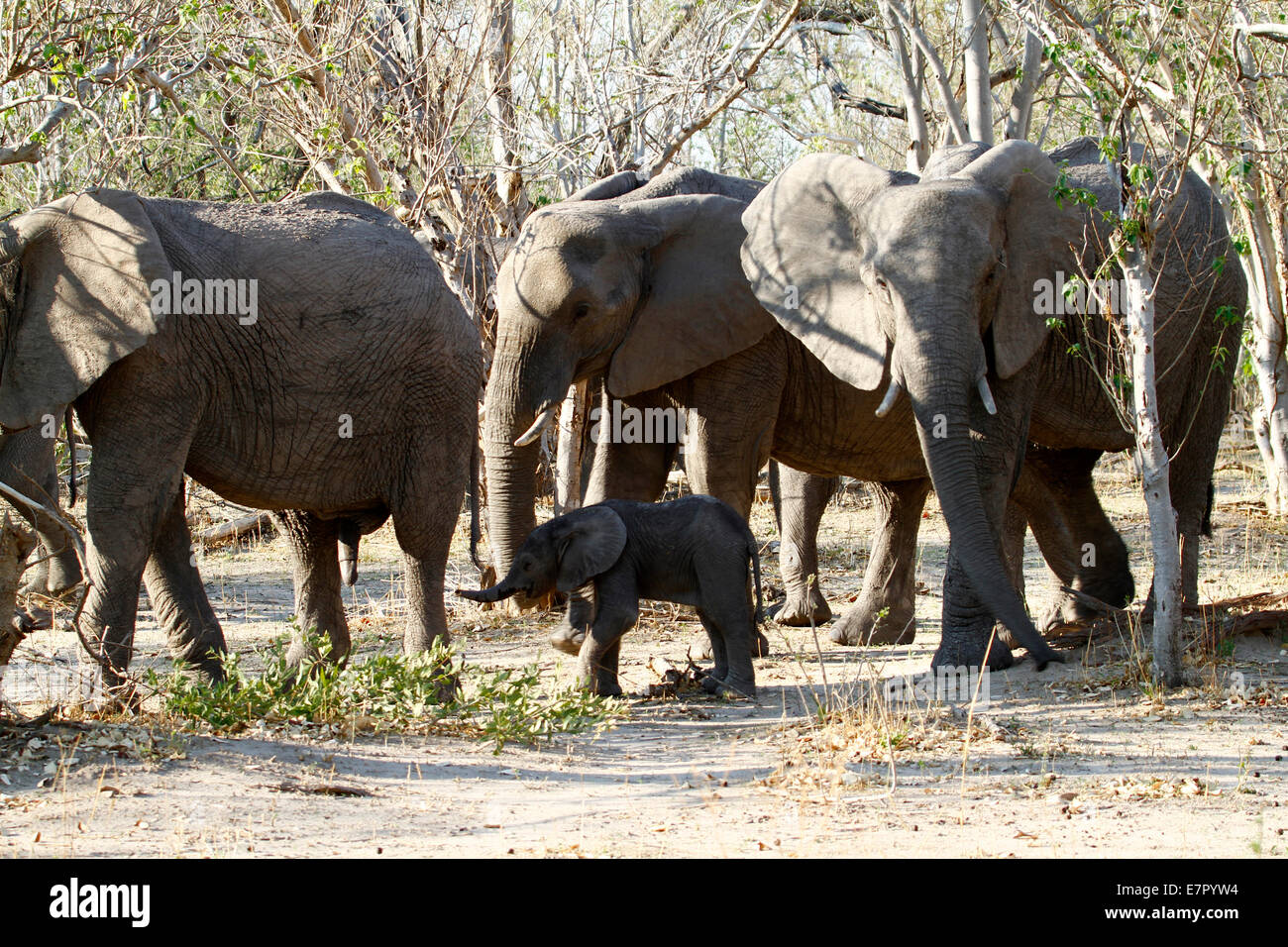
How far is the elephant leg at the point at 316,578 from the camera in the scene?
8.64 m

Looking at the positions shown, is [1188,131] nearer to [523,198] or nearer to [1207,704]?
[1207,704]

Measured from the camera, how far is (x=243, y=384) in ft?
25.5

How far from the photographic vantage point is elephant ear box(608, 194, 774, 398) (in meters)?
9.11

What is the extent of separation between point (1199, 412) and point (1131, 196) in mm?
2423

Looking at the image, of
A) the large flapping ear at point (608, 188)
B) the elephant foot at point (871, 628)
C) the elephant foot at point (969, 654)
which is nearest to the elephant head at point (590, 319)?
the large flapping ear at point (608, 188)

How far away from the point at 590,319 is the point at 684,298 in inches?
23.7

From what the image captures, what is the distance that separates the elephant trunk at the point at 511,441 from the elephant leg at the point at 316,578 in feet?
3.22

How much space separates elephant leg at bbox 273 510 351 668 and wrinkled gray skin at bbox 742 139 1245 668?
114 inches

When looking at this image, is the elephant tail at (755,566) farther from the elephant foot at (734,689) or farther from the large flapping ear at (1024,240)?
the large flapping ear at (1024,240)

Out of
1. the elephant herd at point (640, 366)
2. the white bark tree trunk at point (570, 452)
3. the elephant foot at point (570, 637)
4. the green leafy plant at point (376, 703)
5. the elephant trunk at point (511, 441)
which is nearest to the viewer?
the green leafy plant at point (376, 703)

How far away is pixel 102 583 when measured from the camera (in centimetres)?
727

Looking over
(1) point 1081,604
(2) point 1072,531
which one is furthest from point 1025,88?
(1) point 1081,604

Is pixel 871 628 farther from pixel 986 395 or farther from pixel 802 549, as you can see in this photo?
pixel 986 395

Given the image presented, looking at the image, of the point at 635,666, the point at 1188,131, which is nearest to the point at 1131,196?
the point at 1188,131
